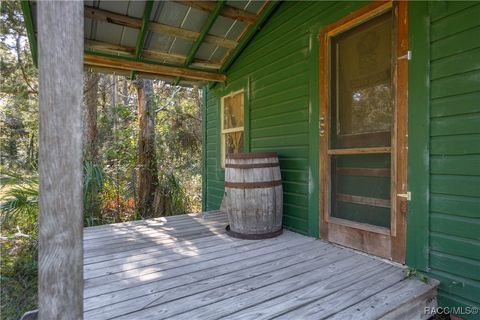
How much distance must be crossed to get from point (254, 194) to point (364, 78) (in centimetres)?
136

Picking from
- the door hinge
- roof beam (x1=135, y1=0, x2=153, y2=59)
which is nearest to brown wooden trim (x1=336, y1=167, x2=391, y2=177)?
the door hinge

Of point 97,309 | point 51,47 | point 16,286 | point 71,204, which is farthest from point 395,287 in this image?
point 16,286

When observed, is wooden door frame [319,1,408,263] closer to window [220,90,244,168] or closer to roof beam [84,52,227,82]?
window [220,90,244,168]

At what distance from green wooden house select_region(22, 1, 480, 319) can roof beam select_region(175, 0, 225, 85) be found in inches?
0.6

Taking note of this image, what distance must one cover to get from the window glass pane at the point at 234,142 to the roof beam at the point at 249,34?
3.19ft

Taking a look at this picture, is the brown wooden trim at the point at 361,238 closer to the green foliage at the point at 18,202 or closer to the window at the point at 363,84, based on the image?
the window at the point at 363,84

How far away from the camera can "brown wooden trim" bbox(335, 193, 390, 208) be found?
6.98 ft

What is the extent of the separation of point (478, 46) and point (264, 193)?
5.94 ft

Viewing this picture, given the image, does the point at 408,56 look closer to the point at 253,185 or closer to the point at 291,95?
the point at 291,95

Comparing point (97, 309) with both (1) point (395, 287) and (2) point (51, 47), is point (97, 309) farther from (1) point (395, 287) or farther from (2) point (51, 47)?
(1) point (395, 287)

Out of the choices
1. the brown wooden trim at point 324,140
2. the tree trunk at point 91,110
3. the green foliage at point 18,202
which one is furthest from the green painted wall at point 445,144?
the tree trunk at point 91,110

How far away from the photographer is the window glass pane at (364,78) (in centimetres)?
212

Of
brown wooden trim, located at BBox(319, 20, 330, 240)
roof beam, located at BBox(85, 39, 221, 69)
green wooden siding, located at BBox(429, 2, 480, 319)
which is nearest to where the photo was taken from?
green wooden siding, located at BBox(429, 2, 480, 319)

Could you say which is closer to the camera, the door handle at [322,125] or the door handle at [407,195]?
the door handle at [407,195]
